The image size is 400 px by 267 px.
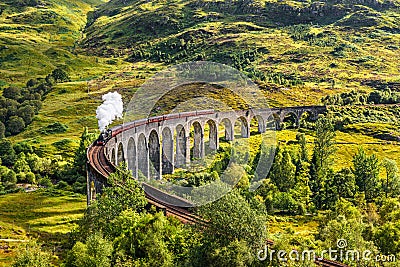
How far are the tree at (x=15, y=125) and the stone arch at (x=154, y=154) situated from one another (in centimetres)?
5749

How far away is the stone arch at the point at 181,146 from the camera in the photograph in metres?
86.2

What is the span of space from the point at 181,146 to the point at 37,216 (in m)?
34.7

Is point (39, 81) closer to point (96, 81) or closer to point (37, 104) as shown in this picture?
point (96, 81)

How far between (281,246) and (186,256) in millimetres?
7108

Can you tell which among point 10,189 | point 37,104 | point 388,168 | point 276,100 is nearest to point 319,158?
point 388,168

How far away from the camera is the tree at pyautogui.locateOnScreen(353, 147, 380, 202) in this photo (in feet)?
217

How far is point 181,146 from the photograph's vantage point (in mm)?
87000

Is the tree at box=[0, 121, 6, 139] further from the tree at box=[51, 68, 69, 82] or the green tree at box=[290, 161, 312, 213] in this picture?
the green tree at box=[290, 161, 312, 213]

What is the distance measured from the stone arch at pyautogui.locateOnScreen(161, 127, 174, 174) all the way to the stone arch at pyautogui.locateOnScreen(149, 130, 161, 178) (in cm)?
379

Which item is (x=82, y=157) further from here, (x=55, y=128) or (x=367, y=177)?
(x=367, y=177)

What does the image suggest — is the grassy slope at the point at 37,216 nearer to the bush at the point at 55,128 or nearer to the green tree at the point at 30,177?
the green tree at the point at 30,177

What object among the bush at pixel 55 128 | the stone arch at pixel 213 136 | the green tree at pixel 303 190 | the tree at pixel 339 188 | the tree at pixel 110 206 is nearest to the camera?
the tree at pixel 110 206

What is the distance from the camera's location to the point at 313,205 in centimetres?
6344

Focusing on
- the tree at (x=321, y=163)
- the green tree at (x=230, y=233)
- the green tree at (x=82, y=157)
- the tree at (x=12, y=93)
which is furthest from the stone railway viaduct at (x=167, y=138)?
the tree at (x=12, y=93)
